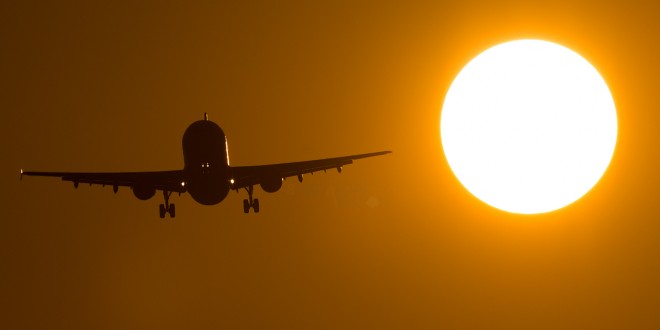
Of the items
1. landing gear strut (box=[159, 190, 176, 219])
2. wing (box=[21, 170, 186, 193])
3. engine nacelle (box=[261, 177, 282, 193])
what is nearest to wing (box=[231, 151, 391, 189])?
engine nacelle (box=[261, 177, 282, 193])

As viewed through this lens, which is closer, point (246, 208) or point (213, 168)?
point (213, 168)

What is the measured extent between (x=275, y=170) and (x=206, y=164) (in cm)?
886

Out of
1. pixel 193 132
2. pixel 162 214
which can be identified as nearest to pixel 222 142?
pixel 193 132

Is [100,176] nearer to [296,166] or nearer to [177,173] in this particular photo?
[177,173]

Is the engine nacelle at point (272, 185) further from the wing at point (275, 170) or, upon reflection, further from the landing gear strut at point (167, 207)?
the landing gear strut at point (167, 207)

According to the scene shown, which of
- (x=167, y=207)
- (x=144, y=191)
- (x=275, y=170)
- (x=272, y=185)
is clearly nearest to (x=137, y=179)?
(x=144, y=191)

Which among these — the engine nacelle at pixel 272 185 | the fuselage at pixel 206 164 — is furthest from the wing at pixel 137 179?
the engine nacelle at pixel 272 185

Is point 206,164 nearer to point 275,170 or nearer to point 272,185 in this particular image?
point 275,170

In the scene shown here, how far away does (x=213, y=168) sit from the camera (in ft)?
402

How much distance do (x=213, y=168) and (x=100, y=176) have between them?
12.7 meters

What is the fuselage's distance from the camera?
121188 millimetres

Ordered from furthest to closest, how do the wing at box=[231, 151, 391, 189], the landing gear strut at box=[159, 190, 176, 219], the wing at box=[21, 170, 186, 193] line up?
the landing gear strut at box=[159, 190, 176, 219] < the wing at box=[231, 151, 391, 189] < the wing at box=[21, 170, 186, 193]

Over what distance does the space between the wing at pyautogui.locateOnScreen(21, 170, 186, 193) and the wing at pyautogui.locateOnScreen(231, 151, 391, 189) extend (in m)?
5.87

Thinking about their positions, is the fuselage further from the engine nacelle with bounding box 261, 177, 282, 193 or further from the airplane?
the engine nacelle with bounding box 261, 177, 282, 193
